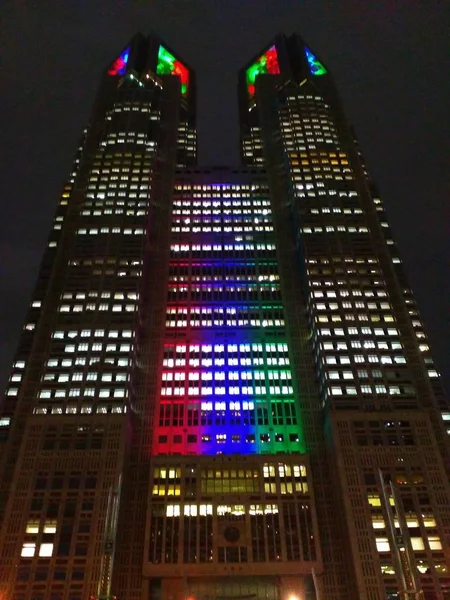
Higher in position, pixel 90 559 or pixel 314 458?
pixel 314 458

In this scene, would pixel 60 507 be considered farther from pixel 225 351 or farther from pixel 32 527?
pixel 225 351

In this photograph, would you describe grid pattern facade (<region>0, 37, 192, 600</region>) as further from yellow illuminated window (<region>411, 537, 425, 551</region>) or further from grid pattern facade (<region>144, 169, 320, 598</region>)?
yellow illuminated window (<region>411, 537, 425, 551</region>)

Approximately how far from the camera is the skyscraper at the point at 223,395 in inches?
3223

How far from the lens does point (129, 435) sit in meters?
96.6

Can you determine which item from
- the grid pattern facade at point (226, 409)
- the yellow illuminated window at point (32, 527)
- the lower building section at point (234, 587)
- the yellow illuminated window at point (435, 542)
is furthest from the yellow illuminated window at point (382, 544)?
the yellow illuminated window at point (32, 527)

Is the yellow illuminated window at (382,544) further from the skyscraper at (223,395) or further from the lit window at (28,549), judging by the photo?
the lit window at (28,549)

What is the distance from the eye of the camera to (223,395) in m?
109

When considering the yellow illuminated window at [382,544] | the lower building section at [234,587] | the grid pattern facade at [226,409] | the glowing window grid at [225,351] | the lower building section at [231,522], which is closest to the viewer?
the yellow illuminated window at [382,544]

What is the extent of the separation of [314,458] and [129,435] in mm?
34345

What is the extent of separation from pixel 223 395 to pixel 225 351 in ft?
36.2

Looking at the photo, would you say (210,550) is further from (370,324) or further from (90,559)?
(370,324)

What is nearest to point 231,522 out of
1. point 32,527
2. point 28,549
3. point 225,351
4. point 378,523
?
point 378,523

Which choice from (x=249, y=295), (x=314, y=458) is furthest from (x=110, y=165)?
(x=314, y=458)

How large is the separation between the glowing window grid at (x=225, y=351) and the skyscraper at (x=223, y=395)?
0.39 metres
